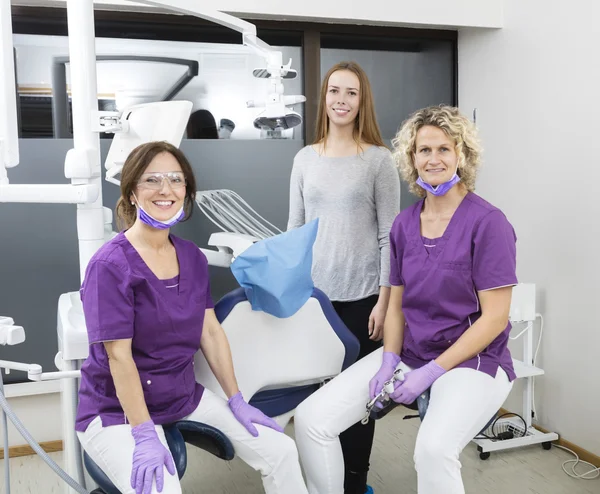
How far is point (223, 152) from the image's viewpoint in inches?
117

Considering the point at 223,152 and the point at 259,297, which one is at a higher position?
the point at 223,152

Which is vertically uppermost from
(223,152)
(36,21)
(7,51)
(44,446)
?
(36,21)

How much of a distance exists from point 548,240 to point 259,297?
4.94ft

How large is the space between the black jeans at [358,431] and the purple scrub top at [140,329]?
571 mm

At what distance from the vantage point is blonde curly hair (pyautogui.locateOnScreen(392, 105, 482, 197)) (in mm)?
1773

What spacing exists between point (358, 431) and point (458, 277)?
0.70m

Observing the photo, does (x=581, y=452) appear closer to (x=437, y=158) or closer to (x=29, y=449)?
(x=437, y=158)

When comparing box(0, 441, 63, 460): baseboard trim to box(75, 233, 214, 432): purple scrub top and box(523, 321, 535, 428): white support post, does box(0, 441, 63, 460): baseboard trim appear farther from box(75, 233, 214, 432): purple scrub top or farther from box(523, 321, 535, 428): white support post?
box(523, 321, 535, 428): white support post

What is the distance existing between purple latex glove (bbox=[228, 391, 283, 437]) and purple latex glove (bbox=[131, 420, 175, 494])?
23 cm

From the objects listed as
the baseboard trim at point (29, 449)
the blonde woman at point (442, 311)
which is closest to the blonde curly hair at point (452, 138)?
the blonde woman at point (442, 311)

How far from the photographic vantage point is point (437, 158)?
1769mm

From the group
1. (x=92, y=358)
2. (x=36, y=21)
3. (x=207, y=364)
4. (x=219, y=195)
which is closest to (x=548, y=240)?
(x=219, y=195)

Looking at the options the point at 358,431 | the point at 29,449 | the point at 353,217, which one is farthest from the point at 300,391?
the point at 29,449

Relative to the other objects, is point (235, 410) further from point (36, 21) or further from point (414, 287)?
point (36, 21)
